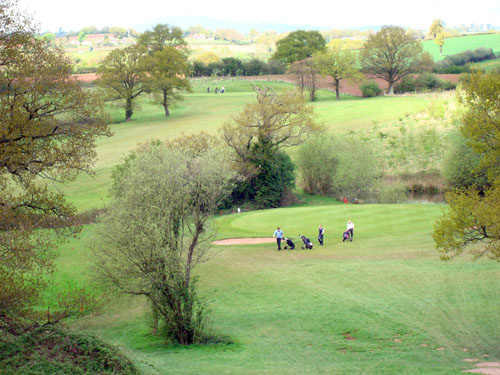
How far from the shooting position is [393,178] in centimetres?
6366

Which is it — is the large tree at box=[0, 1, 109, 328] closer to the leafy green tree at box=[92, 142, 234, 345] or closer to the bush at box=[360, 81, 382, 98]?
the leafy green tree at box=[92, 142, 234, 345]

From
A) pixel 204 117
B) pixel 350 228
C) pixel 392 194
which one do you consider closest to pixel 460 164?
pixel 392 194

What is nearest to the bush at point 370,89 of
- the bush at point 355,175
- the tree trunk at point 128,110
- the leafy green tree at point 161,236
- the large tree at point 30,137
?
the tree trunk at point 128,110

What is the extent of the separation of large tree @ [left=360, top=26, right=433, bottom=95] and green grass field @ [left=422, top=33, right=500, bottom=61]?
27.5m

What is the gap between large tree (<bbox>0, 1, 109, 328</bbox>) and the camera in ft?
54.5

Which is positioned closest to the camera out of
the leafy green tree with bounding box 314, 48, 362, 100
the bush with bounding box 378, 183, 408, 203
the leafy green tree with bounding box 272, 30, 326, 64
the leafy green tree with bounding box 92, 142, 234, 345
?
the leafy green tree with bounding box 92, 142, 234, 345

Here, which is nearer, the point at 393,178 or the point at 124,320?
the point at 124,320

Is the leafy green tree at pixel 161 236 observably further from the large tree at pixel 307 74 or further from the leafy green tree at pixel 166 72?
the large tree at pixel 307 74

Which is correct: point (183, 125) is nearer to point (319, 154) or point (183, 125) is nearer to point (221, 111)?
point (221, 111)

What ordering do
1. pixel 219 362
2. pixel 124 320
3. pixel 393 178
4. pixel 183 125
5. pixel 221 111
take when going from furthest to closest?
pixel 221 111, pixel 183 125, pixel 393 178, pixel 124 320, pixel 219 362

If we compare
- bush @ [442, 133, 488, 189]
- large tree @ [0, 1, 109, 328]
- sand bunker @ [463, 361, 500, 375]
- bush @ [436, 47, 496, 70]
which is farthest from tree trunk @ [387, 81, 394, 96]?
sand bunker @ [463, 361, 500, 375]

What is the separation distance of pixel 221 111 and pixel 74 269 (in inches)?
2512

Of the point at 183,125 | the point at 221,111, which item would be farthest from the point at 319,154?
the point at 221,111

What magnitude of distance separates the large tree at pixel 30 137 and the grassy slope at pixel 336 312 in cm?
448
